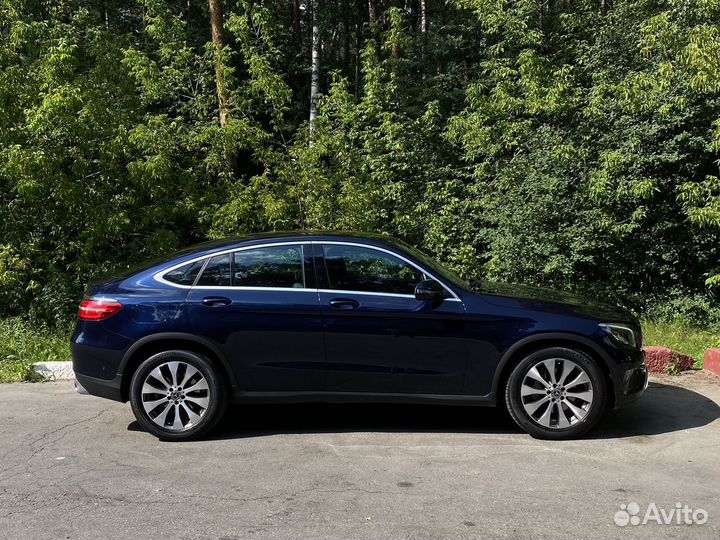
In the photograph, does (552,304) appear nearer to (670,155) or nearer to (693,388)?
(693,388)

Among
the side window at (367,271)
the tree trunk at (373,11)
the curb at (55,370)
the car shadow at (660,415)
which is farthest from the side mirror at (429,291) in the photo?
the tree trunk at (373,11)

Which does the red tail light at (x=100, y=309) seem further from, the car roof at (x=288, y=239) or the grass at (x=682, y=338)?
the grass at (x=682, y=338)

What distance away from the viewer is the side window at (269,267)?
516cm

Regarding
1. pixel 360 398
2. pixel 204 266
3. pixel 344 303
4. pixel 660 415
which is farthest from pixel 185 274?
pixel 660 415

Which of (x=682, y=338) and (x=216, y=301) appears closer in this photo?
(x=216, y=301)

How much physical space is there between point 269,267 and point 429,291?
4.27ft

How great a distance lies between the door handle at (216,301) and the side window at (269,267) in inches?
6.5

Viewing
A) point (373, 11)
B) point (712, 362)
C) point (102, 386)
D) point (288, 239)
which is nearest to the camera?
point (102, 386)

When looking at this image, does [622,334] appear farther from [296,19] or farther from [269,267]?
[296,19]

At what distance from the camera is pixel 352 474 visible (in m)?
4.36

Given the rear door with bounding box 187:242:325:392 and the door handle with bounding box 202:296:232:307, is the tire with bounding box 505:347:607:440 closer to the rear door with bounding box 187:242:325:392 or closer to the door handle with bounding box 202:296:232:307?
the rear door with bounding box 187:242:325:392

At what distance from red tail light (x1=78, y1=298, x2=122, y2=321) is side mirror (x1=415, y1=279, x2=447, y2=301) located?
92.1 inches

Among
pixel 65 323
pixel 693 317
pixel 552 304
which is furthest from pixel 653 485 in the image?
pixel 65 323

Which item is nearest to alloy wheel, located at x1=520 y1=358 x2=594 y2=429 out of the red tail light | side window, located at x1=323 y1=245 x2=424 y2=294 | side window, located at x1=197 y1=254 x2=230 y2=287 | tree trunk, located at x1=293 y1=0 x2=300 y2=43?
side window, located at x1=323 y1=245 x2=424 y2=294
